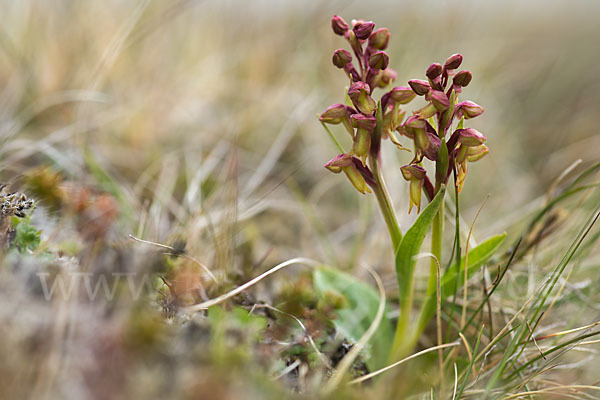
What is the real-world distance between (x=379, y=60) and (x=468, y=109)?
0.84 feet

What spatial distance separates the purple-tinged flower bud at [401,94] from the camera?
4.25 ft

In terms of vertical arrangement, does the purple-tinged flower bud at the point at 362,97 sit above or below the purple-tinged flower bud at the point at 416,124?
above

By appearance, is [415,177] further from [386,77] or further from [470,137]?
[386,77]

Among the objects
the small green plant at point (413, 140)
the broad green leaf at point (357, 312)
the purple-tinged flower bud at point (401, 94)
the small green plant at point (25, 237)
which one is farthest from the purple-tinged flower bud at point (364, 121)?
the small green plant at point (25, 237)

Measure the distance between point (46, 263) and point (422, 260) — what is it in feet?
4.78

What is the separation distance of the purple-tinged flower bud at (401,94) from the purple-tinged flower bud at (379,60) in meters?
0.07

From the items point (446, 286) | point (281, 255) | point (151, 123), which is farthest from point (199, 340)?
point (151, 123)

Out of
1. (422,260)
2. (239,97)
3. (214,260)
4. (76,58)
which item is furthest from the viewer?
(239,97)

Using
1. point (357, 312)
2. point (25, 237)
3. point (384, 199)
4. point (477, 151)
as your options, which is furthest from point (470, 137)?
point (25, 237)

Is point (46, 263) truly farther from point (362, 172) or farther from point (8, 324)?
point (362, 172)

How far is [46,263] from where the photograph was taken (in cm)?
114

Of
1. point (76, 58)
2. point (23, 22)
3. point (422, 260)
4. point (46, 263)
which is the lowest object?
point (422, 260)

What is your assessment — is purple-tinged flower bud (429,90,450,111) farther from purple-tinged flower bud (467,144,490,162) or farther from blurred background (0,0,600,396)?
blurred background (0,0,600,396)

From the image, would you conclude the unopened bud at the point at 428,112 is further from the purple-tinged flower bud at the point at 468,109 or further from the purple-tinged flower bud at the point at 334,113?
the purple-tinged flower bud at the point at 334,113
